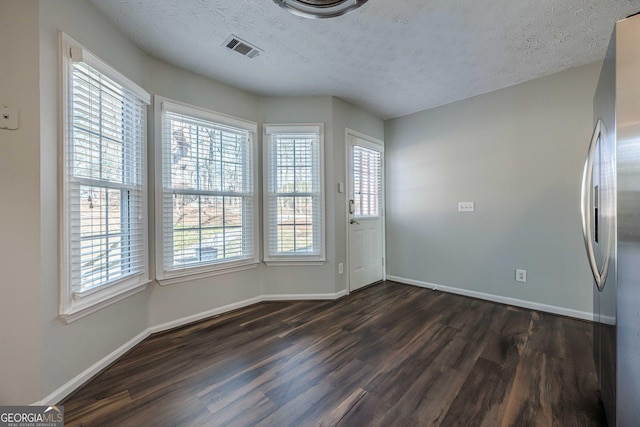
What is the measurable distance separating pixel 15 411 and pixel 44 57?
1836 mm

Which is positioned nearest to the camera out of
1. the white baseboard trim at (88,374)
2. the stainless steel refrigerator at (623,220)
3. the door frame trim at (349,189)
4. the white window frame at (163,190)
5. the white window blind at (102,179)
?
the stainless steel refrigerator at (623,220)

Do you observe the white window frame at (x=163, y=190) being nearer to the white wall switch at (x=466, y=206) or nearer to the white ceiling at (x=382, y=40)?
the white ceiling at (x=382, y=40)

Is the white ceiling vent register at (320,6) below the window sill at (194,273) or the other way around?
the other way around

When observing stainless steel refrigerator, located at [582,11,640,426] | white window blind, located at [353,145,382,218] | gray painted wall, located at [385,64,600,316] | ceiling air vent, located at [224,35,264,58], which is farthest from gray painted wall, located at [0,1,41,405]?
gray painted wall, located at [385,64,600,316]

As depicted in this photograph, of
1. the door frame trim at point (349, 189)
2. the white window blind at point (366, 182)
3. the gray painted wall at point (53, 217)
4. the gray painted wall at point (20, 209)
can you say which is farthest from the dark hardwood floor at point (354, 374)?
the white window blind at point (366, 182)

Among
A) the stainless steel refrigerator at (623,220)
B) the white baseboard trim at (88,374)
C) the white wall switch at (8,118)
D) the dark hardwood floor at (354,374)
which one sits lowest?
the dark hardwood floor at (354,374)

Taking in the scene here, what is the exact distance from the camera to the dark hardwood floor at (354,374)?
1304mm

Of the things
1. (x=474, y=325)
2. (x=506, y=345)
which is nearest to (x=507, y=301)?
(x=474, y=325)

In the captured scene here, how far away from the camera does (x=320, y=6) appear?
4.69 feet

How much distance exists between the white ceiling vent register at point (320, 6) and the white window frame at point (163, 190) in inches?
53.3

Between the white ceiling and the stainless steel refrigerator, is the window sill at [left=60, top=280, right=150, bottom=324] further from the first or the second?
the stainless steel refrigerator

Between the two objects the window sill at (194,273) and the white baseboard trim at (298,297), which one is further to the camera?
the white baseboard trim at (298,297)

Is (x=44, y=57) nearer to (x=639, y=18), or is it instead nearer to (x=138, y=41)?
(x=138, y=41)

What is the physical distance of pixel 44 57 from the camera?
134 centimetres
